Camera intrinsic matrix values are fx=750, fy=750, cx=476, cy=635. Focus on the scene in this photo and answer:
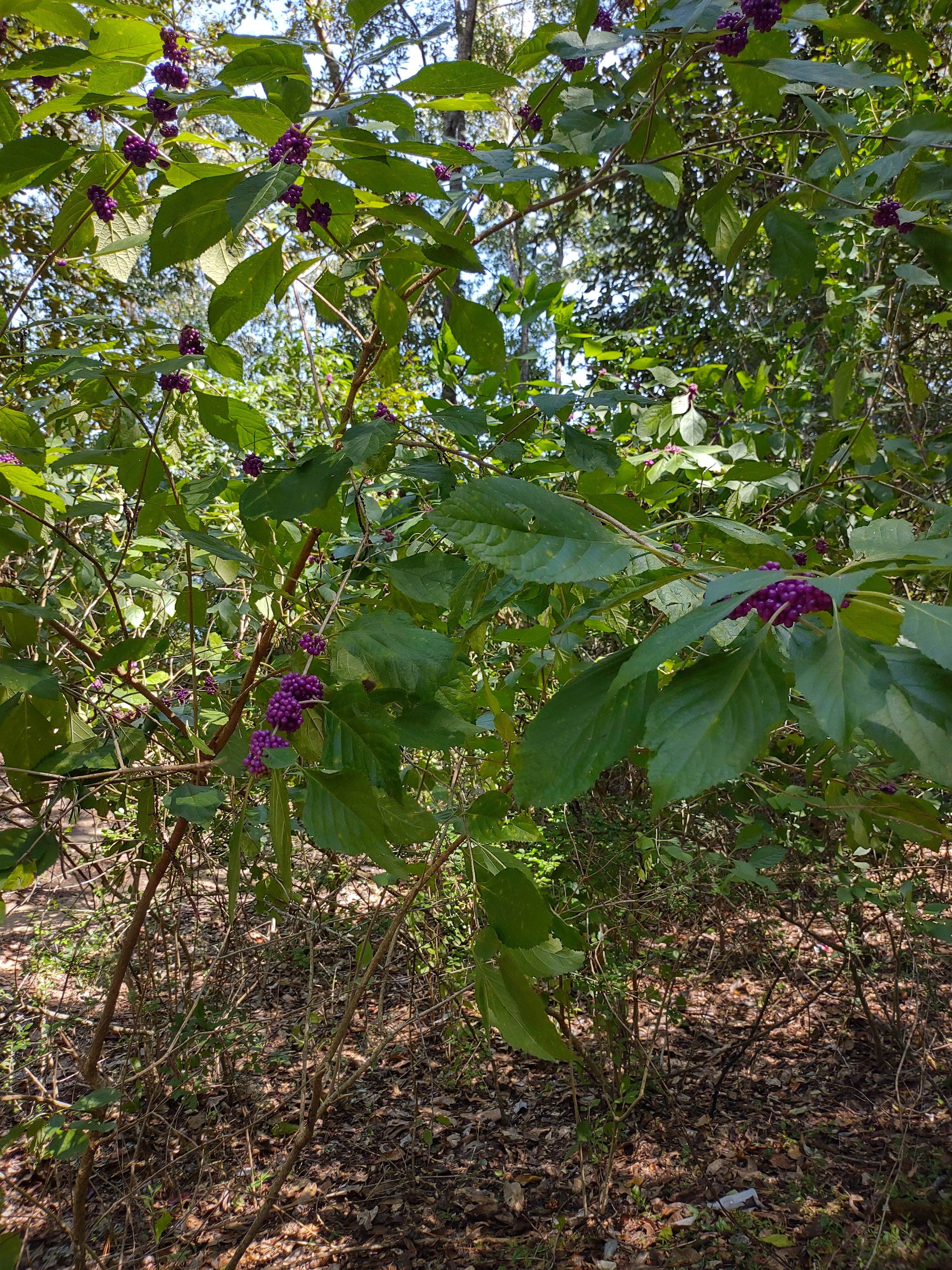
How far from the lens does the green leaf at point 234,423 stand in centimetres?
123

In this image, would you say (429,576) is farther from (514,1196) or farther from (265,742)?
Result: (514,1196)

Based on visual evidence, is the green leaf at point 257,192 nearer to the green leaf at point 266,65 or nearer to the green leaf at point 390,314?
the green leaf at point 266,65

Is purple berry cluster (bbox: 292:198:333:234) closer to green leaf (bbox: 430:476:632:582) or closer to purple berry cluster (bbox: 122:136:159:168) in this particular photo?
purple berry cluster (bbox: 122:136:159:168)

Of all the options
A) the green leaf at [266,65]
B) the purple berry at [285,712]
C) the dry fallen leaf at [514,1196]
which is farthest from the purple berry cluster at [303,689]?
the dry fallen leaf at [514,1196]

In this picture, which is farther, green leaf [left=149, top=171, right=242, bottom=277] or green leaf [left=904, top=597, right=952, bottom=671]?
green leaf [left=149, top=171, right=242, bottom=277]

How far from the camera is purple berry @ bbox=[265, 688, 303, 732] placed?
2.80 feet

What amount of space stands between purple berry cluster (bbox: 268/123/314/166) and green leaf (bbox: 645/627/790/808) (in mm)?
642

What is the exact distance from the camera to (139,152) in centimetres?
107

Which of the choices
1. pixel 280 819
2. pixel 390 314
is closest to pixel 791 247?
pixel 390 314

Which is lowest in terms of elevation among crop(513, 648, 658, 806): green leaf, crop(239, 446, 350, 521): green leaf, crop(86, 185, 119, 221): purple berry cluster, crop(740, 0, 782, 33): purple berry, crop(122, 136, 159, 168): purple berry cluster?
crop(513, 648, 658, 806): green leaf

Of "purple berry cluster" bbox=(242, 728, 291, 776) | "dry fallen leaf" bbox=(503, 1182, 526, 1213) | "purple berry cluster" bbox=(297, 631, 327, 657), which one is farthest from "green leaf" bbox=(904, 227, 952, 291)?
"dry fallen leaf" bbox=(503, 1182, 526, 1213)

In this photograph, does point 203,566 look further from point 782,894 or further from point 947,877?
point 947,877

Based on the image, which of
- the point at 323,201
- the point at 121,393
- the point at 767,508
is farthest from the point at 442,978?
the point at 323,201

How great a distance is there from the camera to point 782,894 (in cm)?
308
